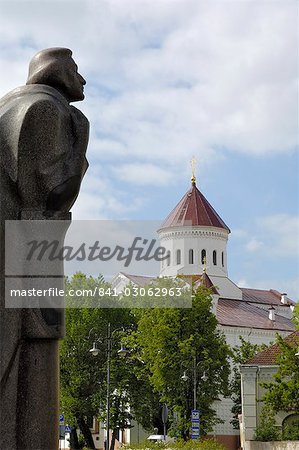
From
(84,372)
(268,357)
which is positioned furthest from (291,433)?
(84,372)

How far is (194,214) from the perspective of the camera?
99.3 meters

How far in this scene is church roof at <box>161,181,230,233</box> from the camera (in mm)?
98000

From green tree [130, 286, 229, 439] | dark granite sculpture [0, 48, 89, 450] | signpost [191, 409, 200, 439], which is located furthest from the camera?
green tree [130, 286, 229, 439]

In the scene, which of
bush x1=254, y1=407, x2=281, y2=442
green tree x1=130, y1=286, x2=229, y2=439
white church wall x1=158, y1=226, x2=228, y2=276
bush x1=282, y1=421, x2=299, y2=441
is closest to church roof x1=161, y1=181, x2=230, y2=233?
white church wall x1=158, y1=226, x2=228, y2=276

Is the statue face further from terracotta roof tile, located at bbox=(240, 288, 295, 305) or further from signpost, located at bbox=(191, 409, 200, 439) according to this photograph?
terracotta roof tile, located at bbox=(240, 288, 295, 305)

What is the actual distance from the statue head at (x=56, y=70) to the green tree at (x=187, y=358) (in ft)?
102

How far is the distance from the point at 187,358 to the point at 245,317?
171 ft

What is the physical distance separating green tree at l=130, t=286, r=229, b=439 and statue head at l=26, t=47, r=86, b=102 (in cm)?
3120

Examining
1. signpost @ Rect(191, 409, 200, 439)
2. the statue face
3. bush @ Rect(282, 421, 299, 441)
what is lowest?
bush @ Rect(282, 421, 299, 441)

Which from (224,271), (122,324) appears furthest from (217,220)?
(122,324)

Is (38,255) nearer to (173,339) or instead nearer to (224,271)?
(173,339)

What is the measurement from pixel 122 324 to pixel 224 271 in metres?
51.1

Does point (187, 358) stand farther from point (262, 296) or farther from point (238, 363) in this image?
point (262, 296)

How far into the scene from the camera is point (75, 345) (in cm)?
4562
